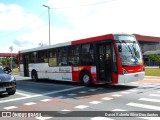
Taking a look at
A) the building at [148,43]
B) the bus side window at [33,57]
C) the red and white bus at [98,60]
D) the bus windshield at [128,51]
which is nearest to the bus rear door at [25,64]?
the bus side window at [33,57]

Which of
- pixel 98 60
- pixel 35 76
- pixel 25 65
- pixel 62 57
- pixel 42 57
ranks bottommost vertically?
pixel 35 76

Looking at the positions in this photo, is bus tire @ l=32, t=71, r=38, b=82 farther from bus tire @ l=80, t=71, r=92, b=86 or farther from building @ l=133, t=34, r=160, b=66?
building @ l=133, t=34, r=160, b=66

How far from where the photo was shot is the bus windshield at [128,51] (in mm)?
13289

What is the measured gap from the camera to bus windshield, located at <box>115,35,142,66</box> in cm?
1329

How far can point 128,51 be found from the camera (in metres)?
13.6

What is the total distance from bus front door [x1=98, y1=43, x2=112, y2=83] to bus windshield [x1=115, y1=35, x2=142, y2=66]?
0.64 meters

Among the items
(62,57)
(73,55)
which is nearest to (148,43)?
(62,57)

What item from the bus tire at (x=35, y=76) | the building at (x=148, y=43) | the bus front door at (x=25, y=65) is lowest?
the bus tire at (x=35, y=76)

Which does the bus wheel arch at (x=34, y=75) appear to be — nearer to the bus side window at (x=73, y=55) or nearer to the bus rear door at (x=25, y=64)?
the bus rear door at (x=25, y=64)

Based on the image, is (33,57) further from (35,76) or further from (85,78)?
(85,78)

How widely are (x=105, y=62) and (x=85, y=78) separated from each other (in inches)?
83.7

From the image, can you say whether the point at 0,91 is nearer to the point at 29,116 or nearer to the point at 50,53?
the point at 29,116

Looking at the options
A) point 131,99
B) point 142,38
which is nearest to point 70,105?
point 131,99

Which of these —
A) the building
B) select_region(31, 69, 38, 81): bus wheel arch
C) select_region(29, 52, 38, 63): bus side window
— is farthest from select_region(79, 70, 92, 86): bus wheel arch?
the building
